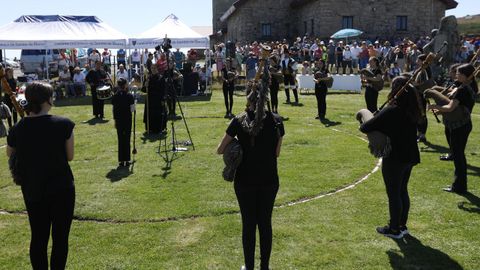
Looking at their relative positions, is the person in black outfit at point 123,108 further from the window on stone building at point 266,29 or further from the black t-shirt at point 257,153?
the window on stone building at point 266,29

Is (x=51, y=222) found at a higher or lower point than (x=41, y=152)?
lower

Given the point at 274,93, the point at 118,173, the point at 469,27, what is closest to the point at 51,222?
the point at 118,173

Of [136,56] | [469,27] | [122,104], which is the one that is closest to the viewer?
[122,104]

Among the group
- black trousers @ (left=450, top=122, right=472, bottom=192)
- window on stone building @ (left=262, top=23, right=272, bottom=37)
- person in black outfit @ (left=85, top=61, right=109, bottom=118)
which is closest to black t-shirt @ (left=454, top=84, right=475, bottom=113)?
black trousers @ (left=450, top=122, right=472, bottom=192)

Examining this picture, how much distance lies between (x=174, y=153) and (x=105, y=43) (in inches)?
599

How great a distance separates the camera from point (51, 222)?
496cm

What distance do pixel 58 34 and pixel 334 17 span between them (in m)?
24.0

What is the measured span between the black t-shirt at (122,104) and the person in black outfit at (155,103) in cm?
340

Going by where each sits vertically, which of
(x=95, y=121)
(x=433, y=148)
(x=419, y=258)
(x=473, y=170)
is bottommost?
(x=419, y=258)

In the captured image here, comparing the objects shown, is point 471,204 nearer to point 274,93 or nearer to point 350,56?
point 274,93

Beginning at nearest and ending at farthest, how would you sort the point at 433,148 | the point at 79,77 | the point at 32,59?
the point at 433,148, the point at 79,77, the point at 32,59

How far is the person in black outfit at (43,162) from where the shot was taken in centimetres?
473

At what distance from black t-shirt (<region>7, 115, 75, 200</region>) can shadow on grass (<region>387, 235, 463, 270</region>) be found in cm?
404

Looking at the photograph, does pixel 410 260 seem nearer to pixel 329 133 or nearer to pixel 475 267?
pixel 475 267
